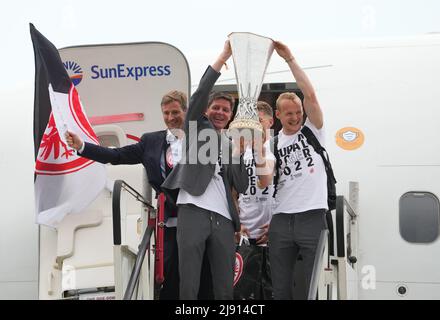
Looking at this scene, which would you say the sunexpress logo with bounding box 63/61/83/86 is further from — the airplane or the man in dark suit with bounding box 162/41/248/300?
the man in dark suit with bounding box 162/41/248/300

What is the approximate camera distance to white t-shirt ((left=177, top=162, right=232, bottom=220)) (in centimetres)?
535

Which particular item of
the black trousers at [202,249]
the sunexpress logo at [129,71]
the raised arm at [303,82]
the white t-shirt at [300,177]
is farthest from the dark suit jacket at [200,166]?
the sunexpress logo at [129,71]

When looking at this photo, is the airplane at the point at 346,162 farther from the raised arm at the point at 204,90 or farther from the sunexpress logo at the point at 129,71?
the raised arm at the point at 204,90

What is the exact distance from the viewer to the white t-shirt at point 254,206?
633 cm

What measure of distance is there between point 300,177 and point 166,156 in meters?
1.00

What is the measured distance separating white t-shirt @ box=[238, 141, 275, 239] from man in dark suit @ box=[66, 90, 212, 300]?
0.81 metres

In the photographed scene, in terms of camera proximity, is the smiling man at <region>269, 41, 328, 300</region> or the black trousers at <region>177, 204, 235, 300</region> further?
the smiling man at <region>269, 41, 328, 300</region>

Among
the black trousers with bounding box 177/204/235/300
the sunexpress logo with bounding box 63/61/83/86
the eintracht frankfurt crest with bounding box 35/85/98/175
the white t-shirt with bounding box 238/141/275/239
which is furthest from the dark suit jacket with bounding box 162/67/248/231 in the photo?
the sunexpress logo with bounding box 63/61/83/86

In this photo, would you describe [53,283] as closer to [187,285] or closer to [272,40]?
[187,285]

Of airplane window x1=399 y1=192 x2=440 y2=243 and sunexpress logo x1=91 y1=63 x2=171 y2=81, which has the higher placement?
sunexpress logo x1=91 y1=63 x2=171 y2=81

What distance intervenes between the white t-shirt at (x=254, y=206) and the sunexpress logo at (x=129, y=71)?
125cm

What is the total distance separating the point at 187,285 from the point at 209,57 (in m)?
3.29

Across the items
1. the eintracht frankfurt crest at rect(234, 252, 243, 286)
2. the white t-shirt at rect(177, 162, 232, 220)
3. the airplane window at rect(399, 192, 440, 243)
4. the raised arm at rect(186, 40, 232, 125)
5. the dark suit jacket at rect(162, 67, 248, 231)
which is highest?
the raised arm at rect(186, 40, 232, 125)

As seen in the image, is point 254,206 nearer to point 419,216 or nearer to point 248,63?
point 248,63
